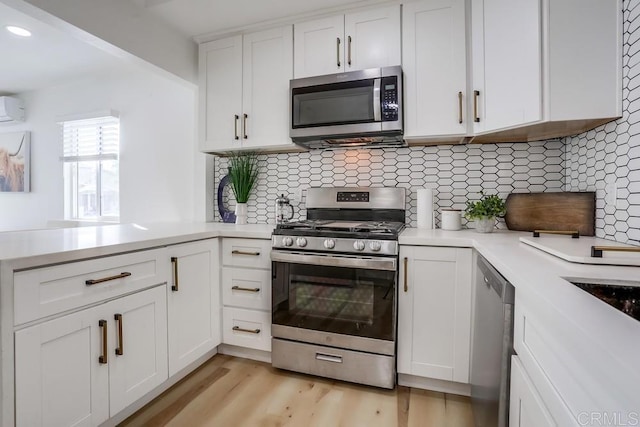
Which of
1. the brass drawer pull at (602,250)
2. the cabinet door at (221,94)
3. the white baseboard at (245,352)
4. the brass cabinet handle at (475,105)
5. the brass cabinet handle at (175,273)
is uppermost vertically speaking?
the cabinet door at (221,94)

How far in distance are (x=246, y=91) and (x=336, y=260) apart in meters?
1.49

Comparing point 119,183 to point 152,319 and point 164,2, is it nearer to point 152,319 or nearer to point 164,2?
point 164,2

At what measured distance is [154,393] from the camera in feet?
5.67

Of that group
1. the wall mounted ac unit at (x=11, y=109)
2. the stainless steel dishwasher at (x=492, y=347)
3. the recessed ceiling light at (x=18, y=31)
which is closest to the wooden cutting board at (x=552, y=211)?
the stainless steel dishwasher at (x=492, y=347)

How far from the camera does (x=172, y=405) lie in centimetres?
169

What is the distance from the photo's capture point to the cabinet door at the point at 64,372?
1.09 metres

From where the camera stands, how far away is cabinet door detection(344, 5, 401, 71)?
2.01 meters

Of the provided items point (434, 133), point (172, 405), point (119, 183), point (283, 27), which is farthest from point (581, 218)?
point (119, 183)

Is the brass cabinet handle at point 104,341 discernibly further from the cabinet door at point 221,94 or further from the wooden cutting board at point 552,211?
the wooden cutting board at point 552,211

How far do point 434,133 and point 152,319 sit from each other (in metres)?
1.92

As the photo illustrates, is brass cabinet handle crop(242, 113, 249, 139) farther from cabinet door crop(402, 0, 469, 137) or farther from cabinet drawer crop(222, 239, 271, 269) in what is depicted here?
cabinet door crop(402, 0, 469, 137)

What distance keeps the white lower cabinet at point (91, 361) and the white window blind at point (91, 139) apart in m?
2.39

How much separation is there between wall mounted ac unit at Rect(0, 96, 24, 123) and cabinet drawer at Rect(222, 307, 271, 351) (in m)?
3.76

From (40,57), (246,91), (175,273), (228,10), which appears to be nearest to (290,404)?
(175,273)
